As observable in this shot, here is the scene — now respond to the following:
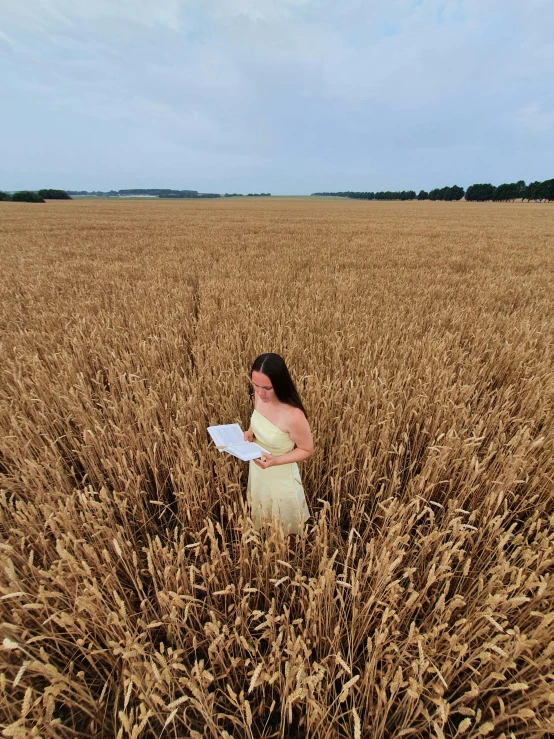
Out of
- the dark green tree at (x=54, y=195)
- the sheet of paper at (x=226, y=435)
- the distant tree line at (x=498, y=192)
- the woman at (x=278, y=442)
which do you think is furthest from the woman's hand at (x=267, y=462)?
the distant tree line at (x=498, y=192)

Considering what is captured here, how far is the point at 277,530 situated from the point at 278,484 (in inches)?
14.7

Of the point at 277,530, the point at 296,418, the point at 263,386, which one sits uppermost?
the point at 263,386

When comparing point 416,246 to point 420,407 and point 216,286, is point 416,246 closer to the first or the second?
point 216,286

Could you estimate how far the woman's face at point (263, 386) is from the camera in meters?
1.47

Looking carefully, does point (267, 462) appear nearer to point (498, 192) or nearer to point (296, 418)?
point (296, 418)

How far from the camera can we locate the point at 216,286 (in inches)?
209

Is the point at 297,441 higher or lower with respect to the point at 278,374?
lower

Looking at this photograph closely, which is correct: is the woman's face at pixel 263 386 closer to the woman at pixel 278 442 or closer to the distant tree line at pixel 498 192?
the woman at pixel 278 442

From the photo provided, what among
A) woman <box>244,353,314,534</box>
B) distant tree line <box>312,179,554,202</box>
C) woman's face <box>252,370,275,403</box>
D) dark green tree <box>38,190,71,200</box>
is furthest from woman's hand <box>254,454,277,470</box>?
distant tree line <box>312,179,554,202</box>

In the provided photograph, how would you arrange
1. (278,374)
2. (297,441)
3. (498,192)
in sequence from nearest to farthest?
(278,374), (297,441), (498,192)

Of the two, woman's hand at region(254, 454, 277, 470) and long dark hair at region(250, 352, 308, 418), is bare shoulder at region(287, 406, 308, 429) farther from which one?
woman's hand at region(254, 454, 277, 470)

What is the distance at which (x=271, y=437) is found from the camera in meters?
1.63

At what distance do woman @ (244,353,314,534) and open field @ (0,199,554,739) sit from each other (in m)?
0.15

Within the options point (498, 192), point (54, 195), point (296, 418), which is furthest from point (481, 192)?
point (296, 418)
